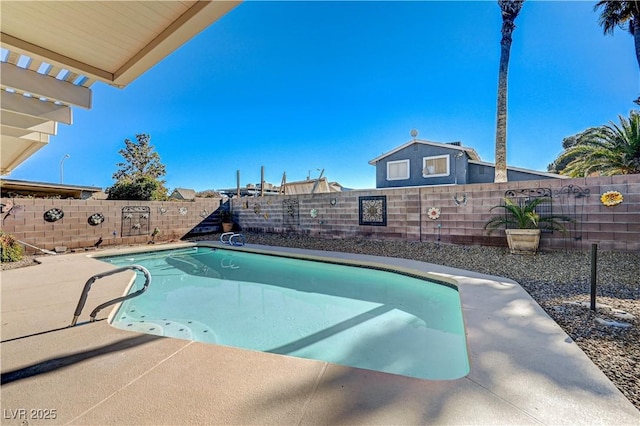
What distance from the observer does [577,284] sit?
453 centimetres

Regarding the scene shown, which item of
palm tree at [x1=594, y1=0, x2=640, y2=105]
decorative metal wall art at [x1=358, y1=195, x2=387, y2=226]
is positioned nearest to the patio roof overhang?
decorative metal wall art at [x1=358, y1=195, x2=387, y2=226]

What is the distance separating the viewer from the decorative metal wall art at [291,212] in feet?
36.9

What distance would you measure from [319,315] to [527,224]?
18.4 ft

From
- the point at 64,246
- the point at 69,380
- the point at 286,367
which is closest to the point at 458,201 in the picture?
the point at 286,367

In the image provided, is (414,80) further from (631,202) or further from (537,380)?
(537,380)

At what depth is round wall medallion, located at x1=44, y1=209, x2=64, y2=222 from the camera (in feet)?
28.3

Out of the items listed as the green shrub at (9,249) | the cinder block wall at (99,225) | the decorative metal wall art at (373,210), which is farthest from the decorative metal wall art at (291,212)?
the green shrub at (9,249)

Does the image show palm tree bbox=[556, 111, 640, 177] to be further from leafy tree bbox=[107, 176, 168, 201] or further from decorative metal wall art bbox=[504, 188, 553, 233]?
leafy tree bbox=[107, 176, 168, 201]

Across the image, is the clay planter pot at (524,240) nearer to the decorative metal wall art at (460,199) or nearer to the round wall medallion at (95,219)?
the decorative metal wall art at (460,199)

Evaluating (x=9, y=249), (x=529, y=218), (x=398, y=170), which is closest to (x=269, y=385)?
(x=529, y=218)

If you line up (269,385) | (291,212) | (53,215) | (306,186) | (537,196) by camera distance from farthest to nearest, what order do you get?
(306,186) < (291,212) < (53,215) < (537,196) < (269,385)

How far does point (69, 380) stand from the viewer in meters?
2.02

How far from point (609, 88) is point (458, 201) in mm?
8733

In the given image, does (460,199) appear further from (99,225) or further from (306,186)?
(99,225)
